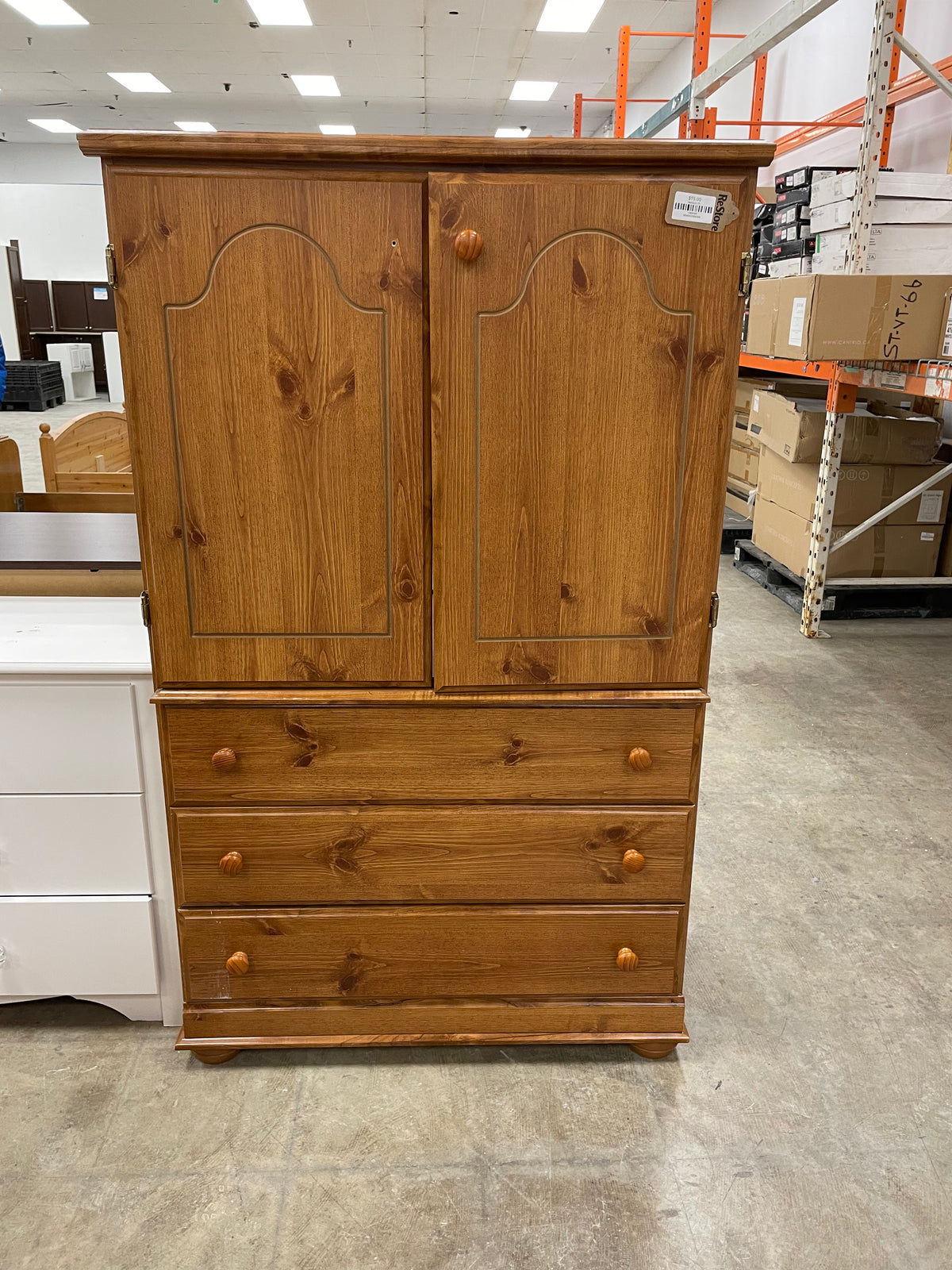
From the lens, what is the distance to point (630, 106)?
10820 millimetres

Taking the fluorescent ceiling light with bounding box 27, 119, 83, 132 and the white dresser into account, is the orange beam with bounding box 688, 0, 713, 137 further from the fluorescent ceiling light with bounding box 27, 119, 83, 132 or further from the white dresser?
the fluorescent ceiling light with bounding box 27, 119, 83, 132

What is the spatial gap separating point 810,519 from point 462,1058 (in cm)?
335

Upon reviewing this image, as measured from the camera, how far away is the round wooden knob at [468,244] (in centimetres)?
131

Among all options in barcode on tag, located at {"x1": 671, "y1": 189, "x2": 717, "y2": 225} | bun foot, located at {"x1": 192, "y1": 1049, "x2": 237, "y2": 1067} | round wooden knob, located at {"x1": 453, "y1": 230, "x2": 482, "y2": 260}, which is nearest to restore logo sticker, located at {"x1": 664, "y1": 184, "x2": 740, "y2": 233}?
barcode on tag, located at {"x1": 671, "y1": 189, "x2": 717, "y2": 225}

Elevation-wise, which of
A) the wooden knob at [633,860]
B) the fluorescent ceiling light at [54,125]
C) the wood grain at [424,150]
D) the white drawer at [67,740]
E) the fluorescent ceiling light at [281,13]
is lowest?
the wooden knob at [633,860]

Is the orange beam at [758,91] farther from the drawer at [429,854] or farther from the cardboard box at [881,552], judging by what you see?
the drawer at [429,854]

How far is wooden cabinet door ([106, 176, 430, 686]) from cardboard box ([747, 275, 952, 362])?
2.54m

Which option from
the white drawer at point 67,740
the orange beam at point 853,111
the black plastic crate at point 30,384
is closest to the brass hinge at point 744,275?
the white drawer at point 67,740

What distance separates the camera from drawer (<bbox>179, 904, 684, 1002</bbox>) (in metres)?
1.71

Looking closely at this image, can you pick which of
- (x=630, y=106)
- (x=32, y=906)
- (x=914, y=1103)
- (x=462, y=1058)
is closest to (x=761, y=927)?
(x=914, y=1103)

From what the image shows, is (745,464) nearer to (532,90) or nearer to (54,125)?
(532,90)

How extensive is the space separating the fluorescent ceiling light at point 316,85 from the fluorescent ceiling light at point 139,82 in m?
1.56

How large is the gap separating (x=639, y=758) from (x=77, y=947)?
119 centimetres

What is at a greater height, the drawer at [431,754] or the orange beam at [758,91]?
the orange beam at [758,91]
